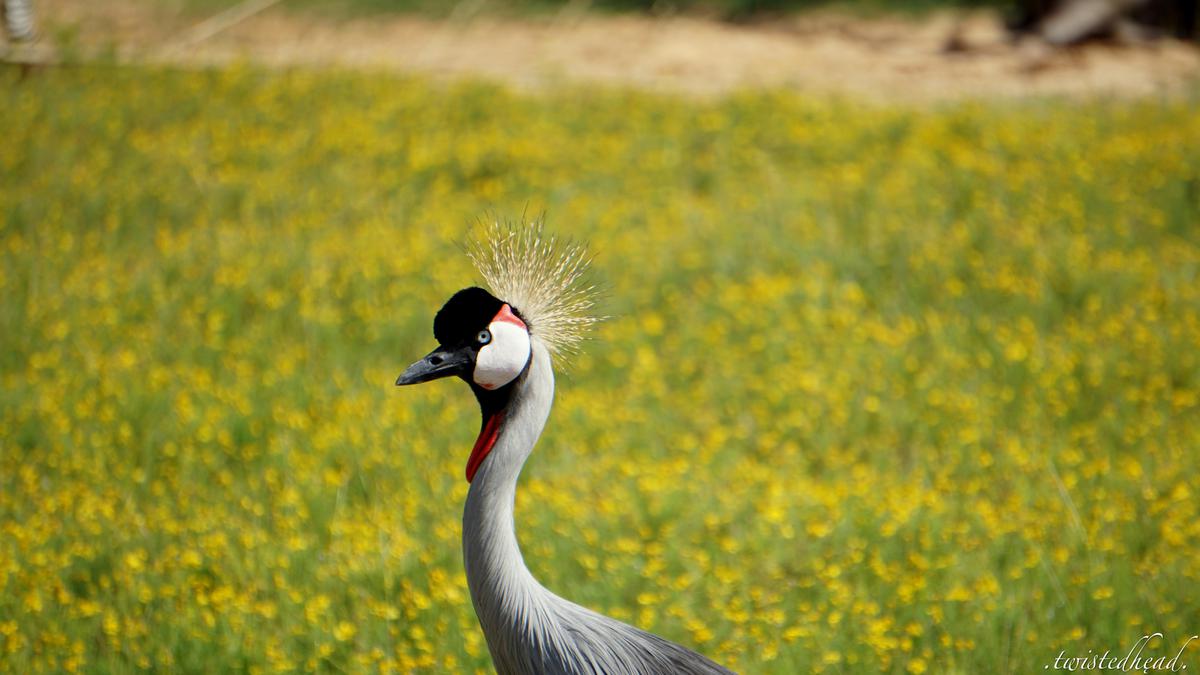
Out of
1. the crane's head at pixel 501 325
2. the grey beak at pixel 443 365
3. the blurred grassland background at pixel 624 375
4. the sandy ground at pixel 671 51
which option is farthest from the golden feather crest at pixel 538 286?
the sandy ground at pixel 671 51

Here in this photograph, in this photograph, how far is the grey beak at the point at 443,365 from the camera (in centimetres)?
257

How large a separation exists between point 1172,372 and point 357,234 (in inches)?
165

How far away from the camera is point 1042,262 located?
20.9 ft

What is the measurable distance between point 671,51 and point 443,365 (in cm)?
813

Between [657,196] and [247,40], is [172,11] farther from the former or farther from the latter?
[657,196]

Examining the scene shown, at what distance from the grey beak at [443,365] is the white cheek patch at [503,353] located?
1.1 inches

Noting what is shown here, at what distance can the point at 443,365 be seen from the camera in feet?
8.43

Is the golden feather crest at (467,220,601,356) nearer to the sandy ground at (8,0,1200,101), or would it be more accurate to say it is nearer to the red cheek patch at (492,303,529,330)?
the red cheek patch at (492,303,529,330)

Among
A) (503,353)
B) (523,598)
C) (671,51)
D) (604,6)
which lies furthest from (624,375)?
(604,6)

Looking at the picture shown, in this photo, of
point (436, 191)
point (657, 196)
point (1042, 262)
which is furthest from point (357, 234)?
point (1042, 262)

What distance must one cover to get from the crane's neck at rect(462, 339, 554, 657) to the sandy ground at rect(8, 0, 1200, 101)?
6.95 m

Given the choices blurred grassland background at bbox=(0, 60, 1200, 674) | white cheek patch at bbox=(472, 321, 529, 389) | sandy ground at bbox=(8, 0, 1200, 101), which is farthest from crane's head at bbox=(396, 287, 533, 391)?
sandy ground at bbox=(8, 0, 1200, 101)

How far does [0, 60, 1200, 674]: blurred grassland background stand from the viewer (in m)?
3.81

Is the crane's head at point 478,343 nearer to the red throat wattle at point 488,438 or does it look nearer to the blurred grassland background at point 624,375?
the red throat wattle at point 488,438
